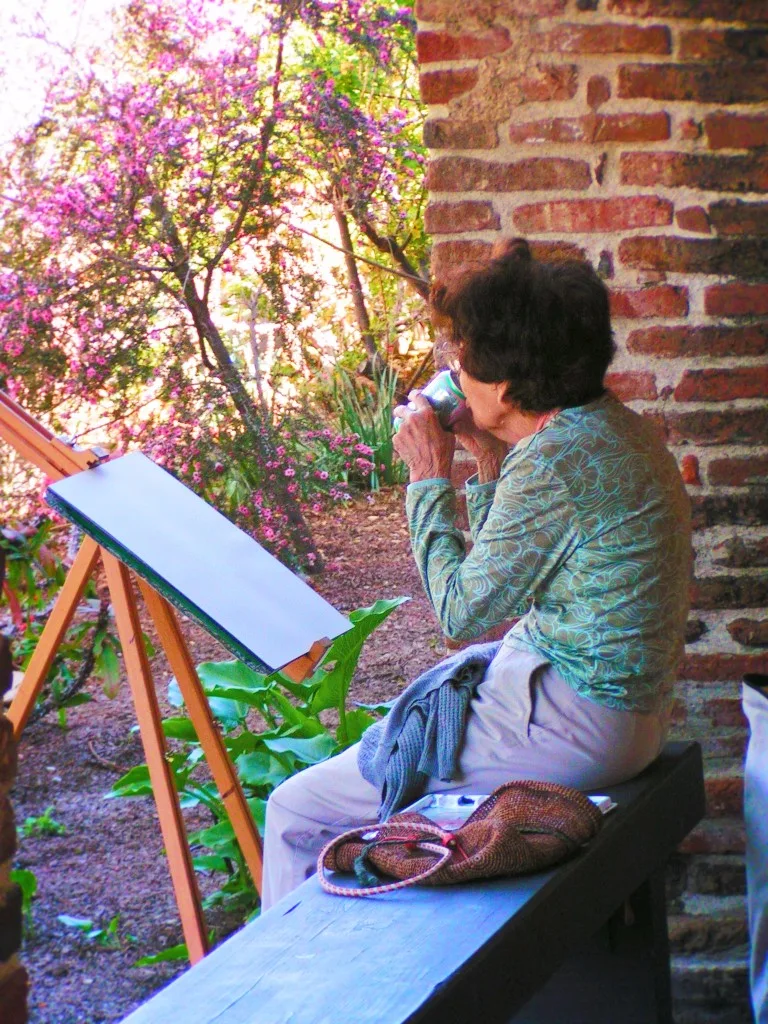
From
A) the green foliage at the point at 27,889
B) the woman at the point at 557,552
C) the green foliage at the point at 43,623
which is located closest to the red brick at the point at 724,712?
the woman at the point at 557,552

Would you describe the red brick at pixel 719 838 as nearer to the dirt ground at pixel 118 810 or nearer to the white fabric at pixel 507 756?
the white fabric at pixel 507 756

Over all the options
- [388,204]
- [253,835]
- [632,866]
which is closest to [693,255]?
[632,866]

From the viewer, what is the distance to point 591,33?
105 inches

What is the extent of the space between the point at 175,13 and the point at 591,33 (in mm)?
3232

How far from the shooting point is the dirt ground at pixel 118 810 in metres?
3.13

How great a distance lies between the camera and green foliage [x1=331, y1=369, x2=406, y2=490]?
6375 millimetres

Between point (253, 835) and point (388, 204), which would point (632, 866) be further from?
point (388, 204)

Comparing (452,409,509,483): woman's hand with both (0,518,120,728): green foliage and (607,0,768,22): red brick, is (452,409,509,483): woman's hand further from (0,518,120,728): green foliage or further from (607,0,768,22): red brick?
(0,518,120,728): green foliage

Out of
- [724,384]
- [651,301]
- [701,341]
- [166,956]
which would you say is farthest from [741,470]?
[166,956]

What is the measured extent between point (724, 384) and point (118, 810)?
243 centimetres

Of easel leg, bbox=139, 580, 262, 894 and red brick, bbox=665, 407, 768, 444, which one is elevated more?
red brick, bbox=665, 407, 768, 444

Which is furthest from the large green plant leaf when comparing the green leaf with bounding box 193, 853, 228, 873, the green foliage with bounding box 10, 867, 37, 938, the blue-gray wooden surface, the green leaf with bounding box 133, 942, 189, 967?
the green foliage with bounding box 10, 867, 37, 938

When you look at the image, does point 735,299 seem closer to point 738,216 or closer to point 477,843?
point 738,216

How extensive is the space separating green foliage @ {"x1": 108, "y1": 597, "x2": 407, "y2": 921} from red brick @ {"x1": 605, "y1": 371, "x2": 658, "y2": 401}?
3.13ft
